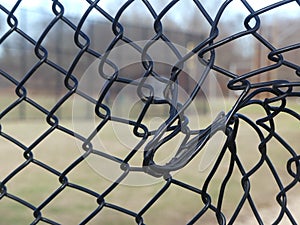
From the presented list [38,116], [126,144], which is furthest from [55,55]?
[126,144]

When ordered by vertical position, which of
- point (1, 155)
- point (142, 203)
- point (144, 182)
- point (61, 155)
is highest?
point (61, 155)

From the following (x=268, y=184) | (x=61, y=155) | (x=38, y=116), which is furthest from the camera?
(x=38, y=116)

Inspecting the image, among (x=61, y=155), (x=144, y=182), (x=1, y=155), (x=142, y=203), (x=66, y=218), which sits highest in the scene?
(x=61, y=155)

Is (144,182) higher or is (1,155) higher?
(1,155)

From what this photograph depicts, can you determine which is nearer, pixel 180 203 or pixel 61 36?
pixel 180 203

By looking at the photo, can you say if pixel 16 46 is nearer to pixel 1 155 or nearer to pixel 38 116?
pixel 1 155

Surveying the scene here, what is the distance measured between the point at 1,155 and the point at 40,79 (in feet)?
2.71

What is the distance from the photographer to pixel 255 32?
0.40 meters

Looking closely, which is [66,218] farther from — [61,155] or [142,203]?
[61,155]

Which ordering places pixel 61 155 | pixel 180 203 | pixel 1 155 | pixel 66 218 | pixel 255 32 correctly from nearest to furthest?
1. pixel 255 32
2. pixel 66 218
3. pixel 180 203
4. pixel 1 155
5. pixel 61 155

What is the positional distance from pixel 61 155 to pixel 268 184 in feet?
6.10

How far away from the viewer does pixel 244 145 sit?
3.84m

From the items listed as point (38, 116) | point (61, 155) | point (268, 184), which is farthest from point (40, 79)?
point (268, 184)

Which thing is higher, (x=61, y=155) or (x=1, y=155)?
(x=61, y=155)
